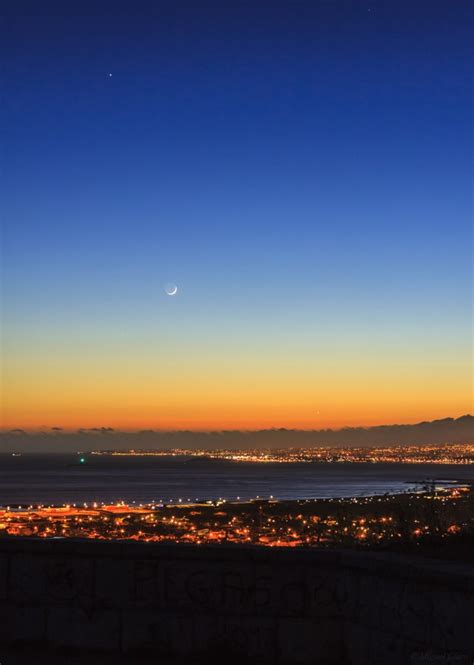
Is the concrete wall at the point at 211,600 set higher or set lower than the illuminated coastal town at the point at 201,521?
higher

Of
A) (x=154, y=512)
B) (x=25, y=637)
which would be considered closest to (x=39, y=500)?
(x=154, y=512)

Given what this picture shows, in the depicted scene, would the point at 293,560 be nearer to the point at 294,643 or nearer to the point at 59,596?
the point at 294,643

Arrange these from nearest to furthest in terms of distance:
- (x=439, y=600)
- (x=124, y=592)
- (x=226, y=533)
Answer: (x=439, y=600)
(x=124, y=592)
(x=226, y=533)

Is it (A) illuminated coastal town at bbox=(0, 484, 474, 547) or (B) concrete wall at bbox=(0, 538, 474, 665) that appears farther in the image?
(A) illuminated coastal town at bbox=(0, 484, 474, 547)

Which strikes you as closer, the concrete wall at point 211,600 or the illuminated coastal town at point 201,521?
the concrete wall at point 211,600

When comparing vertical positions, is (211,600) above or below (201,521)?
above

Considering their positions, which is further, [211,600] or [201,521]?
[201,521]

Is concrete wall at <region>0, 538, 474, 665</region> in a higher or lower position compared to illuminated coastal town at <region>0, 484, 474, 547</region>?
higher

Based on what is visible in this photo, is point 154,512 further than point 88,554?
Yes
